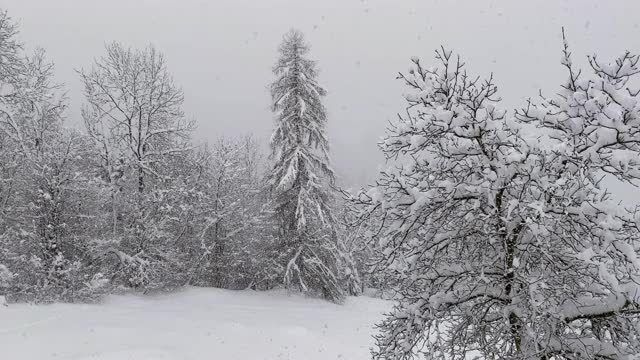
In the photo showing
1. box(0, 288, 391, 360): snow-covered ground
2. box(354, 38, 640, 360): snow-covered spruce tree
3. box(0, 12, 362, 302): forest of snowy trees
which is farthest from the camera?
box(0, 12, 362, 302): forest of snowy trees

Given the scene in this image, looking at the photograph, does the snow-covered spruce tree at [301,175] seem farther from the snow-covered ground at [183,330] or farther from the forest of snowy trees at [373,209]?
the snow-covered ground at [183,330]

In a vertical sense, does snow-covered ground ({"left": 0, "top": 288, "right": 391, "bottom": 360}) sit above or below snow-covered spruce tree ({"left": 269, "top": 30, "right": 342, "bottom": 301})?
below

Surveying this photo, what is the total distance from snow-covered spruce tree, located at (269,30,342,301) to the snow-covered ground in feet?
5.51

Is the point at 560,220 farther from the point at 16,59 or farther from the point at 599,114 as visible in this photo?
the point at 16,59

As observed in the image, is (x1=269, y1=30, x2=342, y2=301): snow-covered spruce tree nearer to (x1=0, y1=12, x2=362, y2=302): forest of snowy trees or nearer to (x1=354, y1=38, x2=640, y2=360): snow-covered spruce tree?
(x1=0, y1=12, x2=362, y2=302): forest of snowy trees

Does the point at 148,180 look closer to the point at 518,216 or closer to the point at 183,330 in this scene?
the point at 183,330

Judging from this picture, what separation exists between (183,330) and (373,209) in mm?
11125

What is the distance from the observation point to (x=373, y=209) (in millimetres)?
6656

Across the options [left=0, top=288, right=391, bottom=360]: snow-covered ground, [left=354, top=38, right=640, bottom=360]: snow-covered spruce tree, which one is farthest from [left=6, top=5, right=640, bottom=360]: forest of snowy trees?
[left=0, top=288, right=391, bottom=360]: snow-covered ground

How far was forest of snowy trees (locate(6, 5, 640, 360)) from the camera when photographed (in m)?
5.54

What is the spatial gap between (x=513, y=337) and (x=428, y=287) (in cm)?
119

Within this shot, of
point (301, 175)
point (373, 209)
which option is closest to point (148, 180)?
point (301, 175)

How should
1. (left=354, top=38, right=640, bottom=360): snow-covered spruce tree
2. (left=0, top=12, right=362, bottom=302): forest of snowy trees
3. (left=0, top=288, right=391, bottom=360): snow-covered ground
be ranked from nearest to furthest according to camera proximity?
(left=354, top=38, right=640, bottom=360): snow-covered spruce tree, (left=0, top=288, right=391, bottom=360): snow-covered ground, (left=0, top=12, right=362, bottom=302): forest of snowy trees

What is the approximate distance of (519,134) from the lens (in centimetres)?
621
